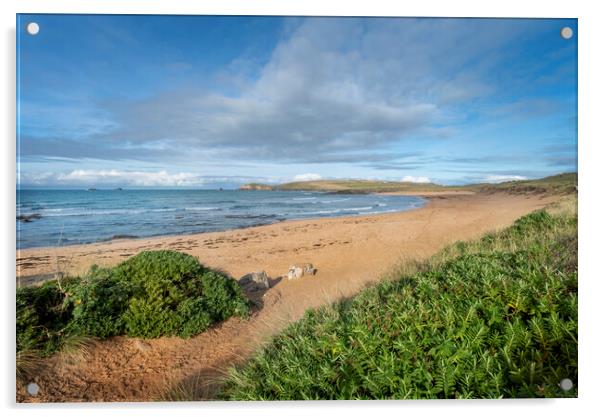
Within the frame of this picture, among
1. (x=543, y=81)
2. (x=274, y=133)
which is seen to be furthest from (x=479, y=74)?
(x=274, y=133)

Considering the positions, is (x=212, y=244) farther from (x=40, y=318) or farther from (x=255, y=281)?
(x=40, y=318)

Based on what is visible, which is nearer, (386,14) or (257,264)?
(386,14)

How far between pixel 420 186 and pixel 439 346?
1766mm

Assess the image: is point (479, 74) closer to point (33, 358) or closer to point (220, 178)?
point (220, 178)

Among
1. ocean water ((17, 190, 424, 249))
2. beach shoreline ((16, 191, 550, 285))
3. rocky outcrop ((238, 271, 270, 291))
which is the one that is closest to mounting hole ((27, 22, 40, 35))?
ocean water ((17, 190, 424, 249))

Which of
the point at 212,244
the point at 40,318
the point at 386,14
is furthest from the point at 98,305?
the point at 386,14

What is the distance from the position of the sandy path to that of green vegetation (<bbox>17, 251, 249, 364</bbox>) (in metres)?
0.10

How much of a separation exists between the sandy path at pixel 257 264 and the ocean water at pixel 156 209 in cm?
11

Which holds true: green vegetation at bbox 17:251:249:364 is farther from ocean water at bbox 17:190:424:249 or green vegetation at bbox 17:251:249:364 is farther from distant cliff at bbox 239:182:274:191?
distant cliff at bbox 239:182:274:191

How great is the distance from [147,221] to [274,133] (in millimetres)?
1411

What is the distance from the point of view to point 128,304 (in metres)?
2.68

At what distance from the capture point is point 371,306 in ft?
7.30

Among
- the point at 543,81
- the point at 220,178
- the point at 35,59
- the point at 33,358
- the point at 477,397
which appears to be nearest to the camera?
the point at 477,397

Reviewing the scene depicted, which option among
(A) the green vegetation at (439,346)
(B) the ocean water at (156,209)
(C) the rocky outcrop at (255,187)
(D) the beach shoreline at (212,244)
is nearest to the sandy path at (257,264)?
(D) the beach shoreline at (212,244)
